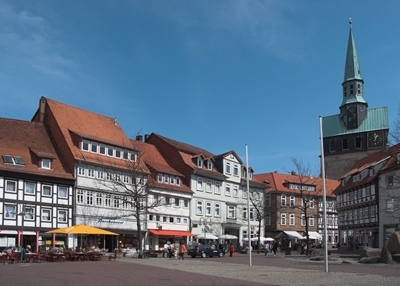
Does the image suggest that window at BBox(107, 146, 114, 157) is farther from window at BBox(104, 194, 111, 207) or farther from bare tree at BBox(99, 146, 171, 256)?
window at BBox(104, 194, 111, 207)

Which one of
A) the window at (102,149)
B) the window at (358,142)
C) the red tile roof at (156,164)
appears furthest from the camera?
the window at (358,142)

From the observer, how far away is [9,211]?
45000 mm

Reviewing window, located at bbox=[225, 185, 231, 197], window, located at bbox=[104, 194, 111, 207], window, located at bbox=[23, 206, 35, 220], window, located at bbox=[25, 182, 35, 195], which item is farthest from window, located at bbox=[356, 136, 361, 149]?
window, located at bbox=[23, 206, 35, 220]

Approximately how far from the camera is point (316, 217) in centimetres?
8862

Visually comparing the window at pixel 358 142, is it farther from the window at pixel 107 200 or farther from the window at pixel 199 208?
the window at pixel 107 200

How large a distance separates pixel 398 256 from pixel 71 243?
93.2ft

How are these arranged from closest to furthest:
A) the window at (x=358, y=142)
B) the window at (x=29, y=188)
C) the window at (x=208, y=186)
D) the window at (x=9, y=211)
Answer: the window at (x=9, y=211), the window at (x=29, y=188), the window at (x=208, y=186), the window at (x=358, y=142)

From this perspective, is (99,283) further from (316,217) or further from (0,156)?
(316,217)

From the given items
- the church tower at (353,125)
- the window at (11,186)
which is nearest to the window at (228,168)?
the window at (11,186)

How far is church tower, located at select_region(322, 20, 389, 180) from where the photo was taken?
4326 inches

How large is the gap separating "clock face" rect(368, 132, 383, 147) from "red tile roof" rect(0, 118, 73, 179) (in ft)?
242

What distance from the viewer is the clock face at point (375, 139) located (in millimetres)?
108562

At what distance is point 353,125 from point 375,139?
19.4 ft

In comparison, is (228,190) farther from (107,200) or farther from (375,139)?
(375,139)
